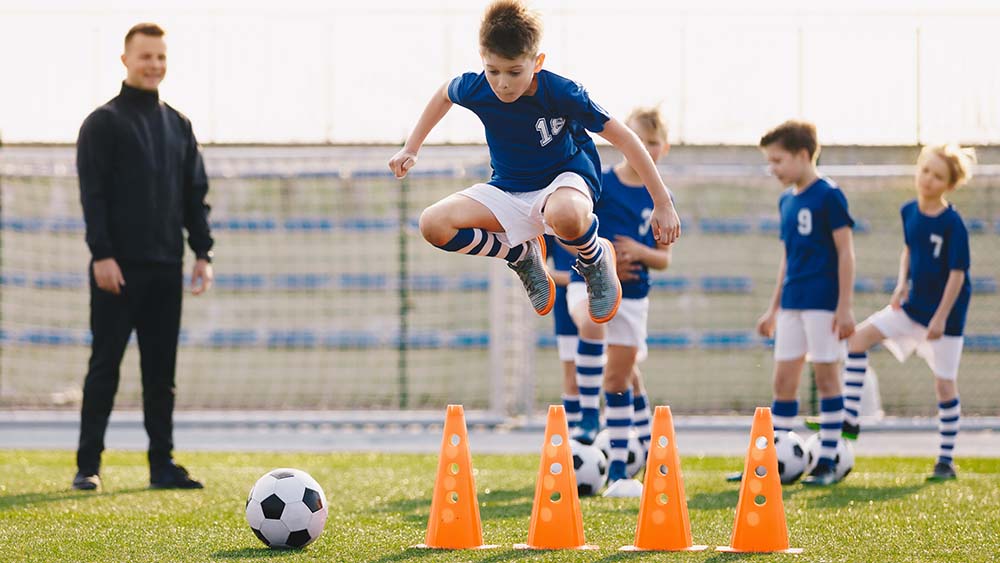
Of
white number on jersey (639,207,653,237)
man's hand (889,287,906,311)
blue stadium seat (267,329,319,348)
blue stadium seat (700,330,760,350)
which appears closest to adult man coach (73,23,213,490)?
white number on jersey (639,207,653,237)

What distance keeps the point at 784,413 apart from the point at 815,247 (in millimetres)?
935

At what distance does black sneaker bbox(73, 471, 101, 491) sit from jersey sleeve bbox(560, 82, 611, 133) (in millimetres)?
3429

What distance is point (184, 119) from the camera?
7055mm

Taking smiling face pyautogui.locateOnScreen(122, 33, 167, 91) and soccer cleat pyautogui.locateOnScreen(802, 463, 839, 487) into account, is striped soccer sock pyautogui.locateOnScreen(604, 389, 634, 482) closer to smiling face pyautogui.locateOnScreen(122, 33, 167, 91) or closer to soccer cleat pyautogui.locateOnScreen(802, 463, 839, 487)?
soccer cleat pyautogui.locateOnScreen(802, 463, 839, 487)

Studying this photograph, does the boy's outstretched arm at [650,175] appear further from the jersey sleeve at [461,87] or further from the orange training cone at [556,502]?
the orange training cone at [556,502]

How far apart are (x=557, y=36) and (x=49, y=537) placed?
1099 centimetres

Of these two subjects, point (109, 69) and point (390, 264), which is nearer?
point (390, 264)

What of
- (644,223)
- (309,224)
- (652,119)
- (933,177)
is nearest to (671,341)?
(309,224)

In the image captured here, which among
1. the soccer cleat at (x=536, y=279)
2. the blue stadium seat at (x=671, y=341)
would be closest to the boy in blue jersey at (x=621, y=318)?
the soccer cleat at (x=536, y=279)

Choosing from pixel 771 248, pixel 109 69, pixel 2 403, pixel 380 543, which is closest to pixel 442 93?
pixel 380 543

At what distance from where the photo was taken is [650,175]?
490 cm

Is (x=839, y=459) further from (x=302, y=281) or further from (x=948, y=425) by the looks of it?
(x=302, y=281)

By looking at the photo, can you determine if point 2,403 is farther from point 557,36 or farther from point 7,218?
point 557,36

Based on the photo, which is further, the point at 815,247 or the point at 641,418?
the point at 641,418
